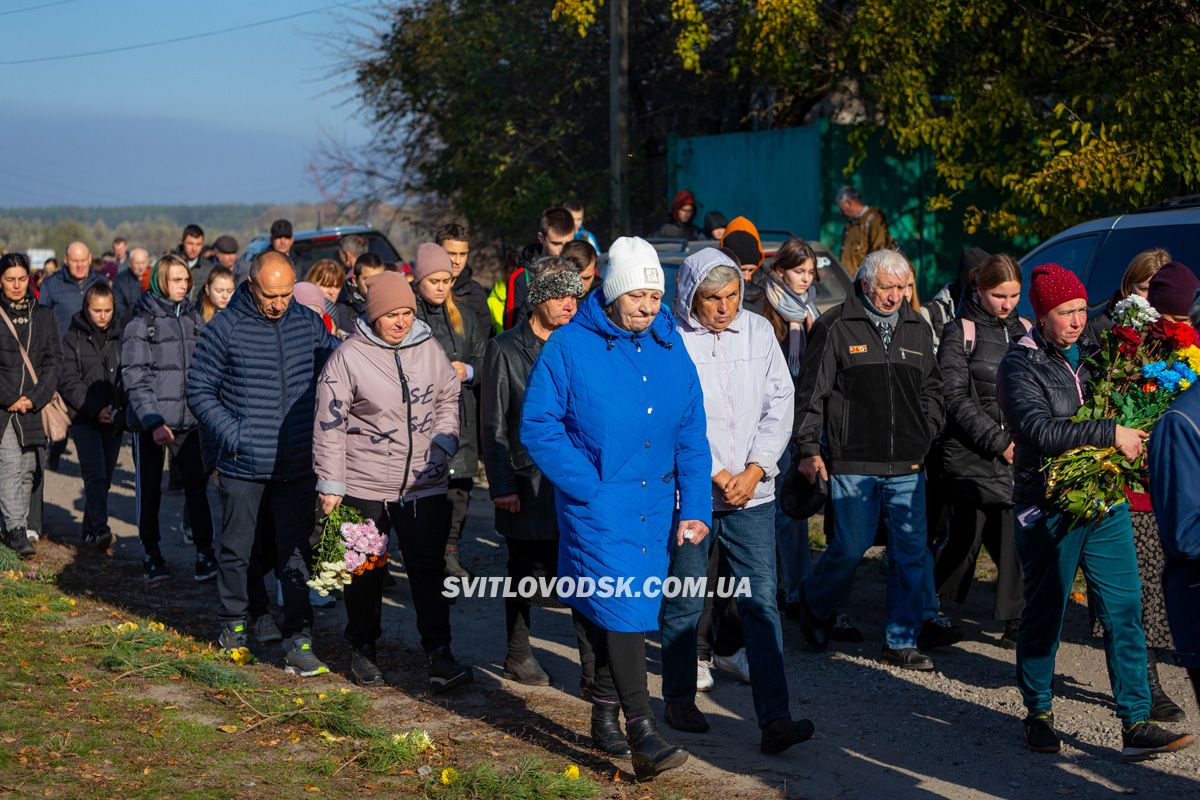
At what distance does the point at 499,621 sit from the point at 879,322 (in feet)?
9.68

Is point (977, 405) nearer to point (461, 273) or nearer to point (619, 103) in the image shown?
point (461, 273)

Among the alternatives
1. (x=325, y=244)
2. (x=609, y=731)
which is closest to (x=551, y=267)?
(x=609, y=731)

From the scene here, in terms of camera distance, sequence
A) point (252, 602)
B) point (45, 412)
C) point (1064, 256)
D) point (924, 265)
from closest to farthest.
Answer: point (252, 602) < point (1064, 256) < point (45, 412) < point (924, 265)

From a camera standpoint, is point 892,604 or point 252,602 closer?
point 892,604

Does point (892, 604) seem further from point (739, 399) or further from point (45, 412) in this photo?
point (45, 412)

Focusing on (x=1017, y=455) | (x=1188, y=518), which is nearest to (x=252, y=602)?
(x=1017, y=455)

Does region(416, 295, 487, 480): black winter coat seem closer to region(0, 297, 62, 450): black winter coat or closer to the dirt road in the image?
the dirt road

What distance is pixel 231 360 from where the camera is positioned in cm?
750

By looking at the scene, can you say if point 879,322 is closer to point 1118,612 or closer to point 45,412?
point 1118,612

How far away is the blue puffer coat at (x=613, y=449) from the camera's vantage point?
5680 mm

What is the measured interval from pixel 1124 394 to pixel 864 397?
69.7 inches

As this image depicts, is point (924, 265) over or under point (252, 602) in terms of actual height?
over

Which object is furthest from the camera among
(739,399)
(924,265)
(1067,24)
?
(924,265)

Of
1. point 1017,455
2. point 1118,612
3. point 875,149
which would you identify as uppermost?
point 875,149
